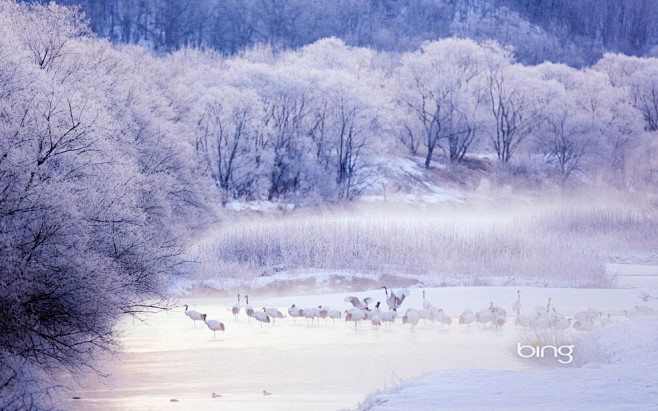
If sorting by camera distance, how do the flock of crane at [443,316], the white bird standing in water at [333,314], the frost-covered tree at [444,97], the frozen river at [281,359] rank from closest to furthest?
the frozen river at [281,359]
the flock of crane at [443,316]
the white bird standing in water at [333,314]
the frost-covered tree at [444,97]

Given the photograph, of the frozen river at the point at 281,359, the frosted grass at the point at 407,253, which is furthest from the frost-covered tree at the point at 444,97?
the frozen river at the point at 281,359

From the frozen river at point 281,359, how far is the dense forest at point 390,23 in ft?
237

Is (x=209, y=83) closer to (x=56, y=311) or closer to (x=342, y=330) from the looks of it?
(x=342, y=330)

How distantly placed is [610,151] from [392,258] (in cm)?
3656

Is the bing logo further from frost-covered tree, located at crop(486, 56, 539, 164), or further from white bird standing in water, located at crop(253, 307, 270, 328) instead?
frost-covered tree, located at crop(486, 56, 539, 164)

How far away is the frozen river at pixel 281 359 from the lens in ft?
34.0

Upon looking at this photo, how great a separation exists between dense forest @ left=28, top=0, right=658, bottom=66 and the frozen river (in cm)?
7215

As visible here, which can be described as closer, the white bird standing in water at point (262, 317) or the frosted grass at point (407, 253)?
the white bird standing in water at point (262, 317)

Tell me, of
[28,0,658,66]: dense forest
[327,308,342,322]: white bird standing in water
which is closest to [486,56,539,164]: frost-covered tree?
[28,0,658,66]: dense forest

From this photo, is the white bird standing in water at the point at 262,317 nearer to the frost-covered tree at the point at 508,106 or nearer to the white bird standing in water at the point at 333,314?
the white bird standing in water at the point at 333,314

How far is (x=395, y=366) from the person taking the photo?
1241cm

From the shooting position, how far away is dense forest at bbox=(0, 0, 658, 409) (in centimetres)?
1039

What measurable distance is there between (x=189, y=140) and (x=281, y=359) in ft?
85.2

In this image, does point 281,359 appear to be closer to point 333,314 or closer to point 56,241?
point 333,314
